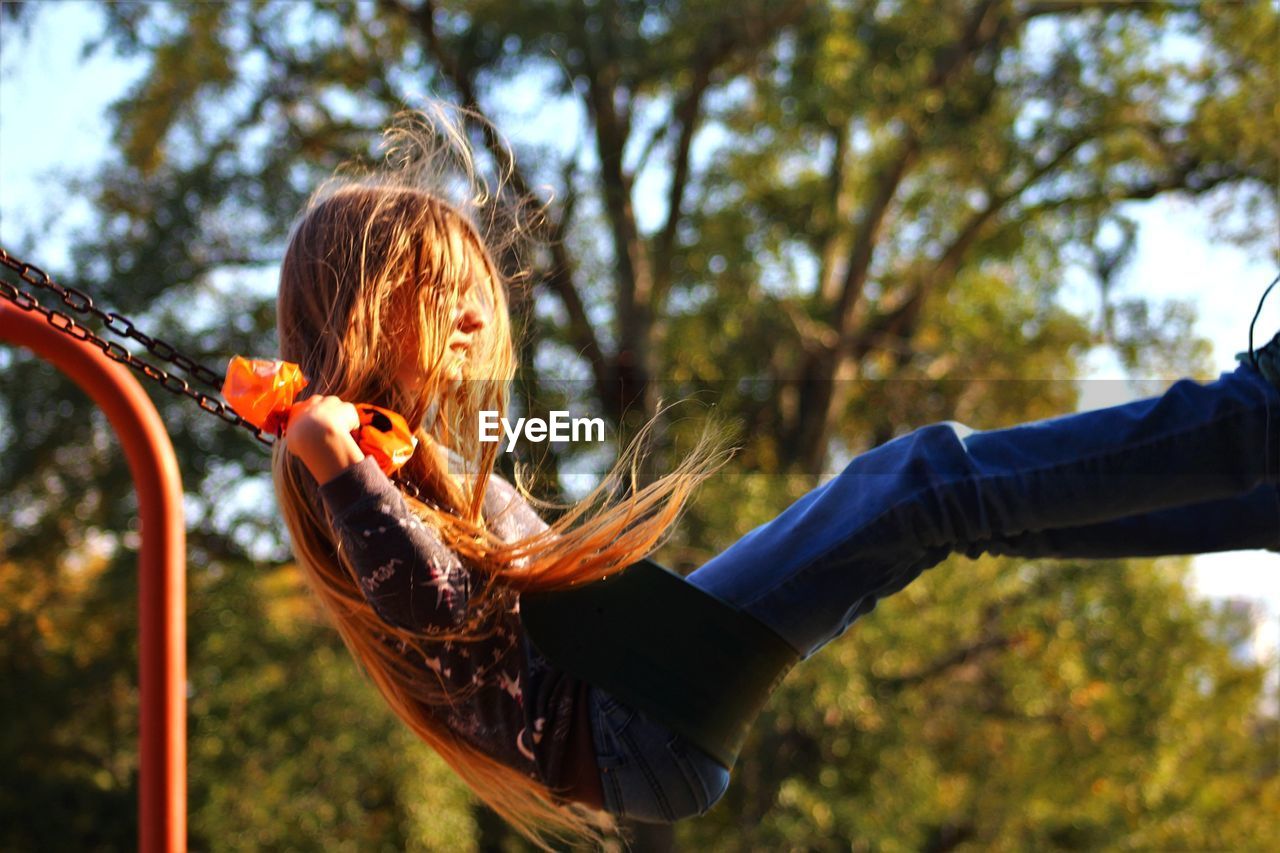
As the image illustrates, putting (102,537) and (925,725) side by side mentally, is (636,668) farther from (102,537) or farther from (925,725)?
(925,725)

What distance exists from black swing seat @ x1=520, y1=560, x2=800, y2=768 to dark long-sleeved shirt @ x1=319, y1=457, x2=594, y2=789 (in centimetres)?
4

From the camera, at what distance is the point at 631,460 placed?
146cm

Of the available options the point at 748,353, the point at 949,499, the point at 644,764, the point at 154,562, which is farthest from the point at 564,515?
the point at 748,353

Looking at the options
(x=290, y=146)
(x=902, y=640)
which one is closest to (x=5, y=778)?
(x=290, y=146)

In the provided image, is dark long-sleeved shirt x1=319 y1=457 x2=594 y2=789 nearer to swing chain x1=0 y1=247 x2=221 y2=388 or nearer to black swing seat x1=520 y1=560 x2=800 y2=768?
black swing seat x1=520 y1=560 x2=800 y2=768

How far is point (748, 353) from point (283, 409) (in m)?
5.96

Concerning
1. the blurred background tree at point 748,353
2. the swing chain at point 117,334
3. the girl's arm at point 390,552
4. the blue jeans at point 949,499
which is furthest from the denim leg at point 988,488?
the blurred background tree at point 748,353

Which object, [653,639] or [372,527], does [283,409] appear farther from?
[653,639]

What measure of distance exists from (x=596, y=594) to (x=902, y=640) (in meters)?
5.11

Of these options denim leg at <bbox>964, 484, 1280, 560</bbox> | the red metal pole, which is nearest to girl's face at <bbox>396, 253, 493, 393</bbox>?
denim leg at <bbox>964, 484, 1280, 560</bbox>

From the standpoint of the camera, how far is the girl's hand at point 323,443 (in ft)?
3.89

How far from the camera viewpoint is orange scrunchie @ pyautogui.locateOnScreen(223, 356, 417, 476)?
4.13 ft

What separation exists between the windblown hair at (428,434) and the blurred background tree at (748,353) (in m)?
3.88

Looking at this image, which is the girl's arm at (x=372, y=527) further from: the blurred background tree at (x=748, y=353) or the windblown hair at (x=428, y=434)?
the blurred background tree at (x=748, y=353)
